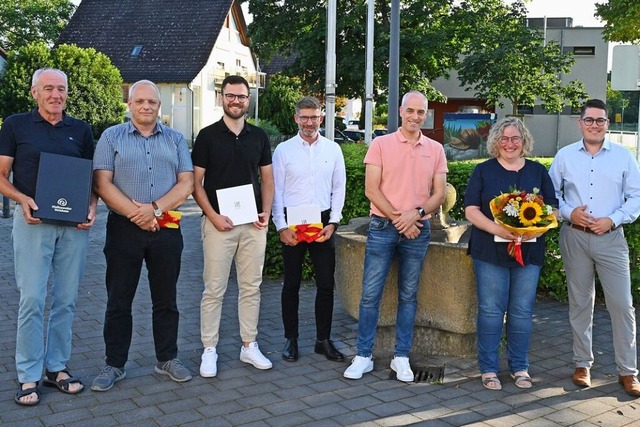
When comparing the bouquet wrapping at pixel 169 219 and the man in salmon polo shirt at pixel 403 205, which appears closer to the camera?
the bouquet wrapping at pixel 169 219

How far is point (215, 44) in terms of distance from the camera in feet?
145

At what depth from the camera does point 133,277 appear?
5.33 m

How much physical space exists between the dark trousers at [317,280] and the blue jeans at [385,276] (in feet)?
1.23

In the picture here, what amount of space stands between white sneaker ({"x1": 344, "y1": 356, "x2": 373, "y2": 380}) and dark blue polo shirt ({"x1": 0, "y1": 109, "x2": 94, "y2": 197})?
2.56m

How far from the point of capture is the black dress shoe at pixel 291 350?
6.01 m

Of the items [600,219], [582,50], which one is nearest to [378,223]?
[600,219]

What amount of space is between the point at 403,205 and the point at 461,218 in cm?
345

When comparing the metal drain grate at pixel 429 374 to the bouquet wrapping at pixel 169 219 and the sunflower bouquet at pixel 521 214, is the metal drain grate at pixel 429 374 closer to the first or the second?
the sunflower bouquet at pixel 521 214

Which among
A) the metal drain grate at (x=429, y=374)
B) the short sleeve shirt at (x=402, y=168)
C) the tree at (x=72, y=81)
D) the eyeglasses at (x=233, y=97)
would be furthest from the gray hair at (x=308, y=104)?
the tree at (x=72, y=81)

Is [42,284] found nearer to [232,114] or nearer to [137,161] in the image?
[137,161]

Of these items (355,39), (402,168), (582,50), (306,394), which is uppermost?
(582,50)

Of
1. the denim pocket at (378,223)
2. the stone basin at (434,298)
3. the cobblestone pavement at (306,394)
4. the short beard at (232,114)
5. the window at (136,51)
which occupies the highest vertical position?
the window at (136,51)

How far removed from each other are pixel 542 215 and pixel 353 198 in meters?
3.90

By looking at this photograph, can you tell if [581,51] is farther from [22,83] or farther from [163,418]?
[163,418]
